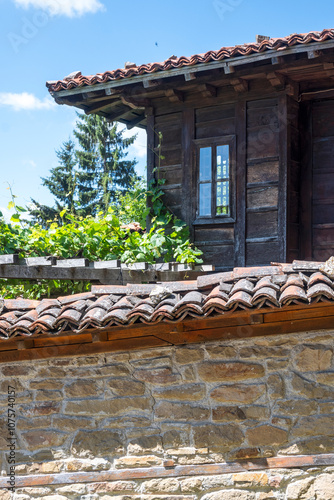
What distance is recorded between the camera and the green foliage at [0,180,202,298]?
23.5 ft

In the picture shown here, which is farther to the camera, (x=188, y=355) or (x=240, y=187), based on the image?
(x=240, y=187)

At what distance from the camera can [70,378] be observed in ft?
16.0

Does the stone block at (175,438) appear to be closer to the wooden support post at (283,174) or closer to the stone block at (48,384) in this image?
the stone block at (48,384)

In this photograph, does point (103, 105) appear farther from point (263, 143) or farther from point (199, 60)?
point (263, 143)

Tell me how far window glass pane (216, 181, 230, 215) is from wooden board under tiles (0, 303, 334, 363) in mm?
3272

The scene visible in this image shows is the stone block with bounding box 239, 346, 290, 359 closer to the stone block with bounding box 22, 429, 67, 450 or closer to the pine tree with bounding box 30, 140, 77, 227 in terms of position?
the stone block with bounding box 22, 429, 67, 450

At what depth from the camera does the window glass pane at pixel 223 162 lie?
7.65 meters

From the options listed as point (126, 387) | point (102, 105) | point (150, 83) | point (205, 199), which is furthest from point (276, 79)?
point (126, 387)

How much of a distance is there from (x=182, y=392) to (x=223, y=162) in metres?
3.81

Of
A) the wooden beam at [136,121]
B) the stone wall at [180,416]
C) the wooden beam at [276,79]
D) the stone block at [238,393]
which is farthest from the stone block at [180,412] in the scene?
the wooden beam at [136,121]

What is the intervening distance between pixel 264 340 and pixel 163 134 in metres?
4.36

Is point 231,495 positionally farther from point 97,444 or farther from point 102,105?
point 102,105

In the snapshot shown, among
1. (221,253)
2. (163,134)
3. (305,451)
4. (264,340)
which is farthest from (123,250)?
(305,451)

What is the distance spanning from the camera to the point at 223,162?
7.68m
